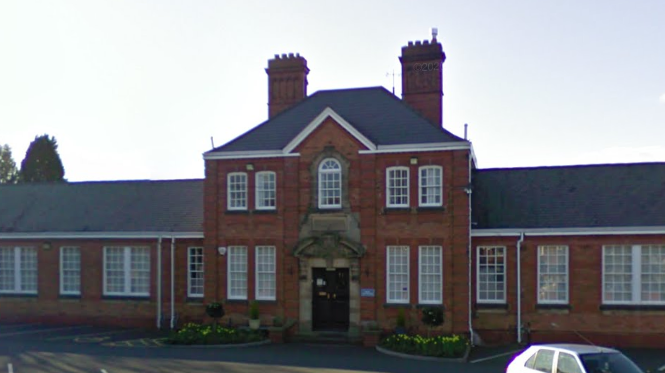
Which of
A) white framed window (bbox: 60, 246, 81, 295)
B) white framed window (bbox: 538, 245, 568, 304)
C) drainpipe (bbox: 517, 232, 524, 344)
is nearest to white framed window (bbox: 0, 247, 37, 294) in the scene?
white framed window (bbox: 60, 246, 81, 295)

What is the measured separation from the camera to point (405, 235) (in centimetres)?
2772

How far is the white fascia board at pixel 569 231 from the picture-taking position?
26.1 meters

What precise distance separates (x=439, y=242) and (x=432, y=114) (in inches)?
245

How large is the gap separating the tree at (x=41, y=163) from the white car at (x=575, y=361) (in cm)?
5855

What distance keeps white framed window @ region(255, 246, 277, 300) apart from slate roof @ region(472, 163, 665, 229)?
319 inches

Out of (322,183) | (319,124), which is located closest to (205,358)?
(322,183)

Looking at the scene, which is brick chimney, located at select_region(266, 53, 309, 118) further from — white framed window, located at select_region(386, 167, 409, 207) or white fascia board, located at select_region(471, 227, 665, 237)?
white fascia board, located at select_region(471, 227, 665, 237)

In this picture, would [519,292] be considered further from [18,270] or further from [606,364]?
[18,270]

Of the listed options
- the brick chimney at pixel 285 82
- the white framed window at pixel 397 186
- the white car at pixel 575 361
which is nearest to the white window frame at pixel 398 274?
the white framed window at pixel 397 186

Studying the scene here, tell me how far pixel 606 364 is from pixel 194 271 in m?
20.6

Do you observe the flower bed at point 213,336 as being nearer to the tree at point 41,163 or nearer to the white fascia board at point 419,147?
the white fascia board at point 419,147

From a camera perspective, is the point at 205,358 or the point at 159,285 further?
the point at 159,285

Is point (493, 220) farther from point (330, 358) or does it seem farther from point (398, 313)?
point (330, 358)

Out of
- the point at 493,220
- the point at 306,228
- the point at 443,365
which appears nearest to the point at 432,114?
the point at 493,220
